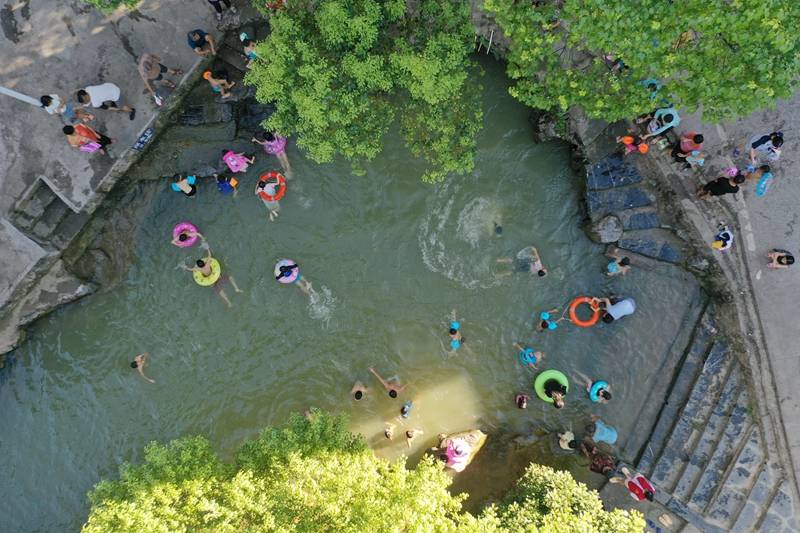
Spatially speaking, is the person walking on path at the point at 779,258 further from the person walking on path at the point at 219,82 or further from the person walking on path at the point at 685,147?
the person walking on path at the point at 219,82

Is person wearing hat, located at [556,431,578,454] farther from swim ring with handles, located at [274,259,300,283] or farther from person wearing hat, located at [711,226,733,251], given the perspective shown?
swim ring with handles, located at [274,259,300,283]

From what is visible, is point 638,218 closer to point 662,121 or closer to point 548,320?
point 662,121

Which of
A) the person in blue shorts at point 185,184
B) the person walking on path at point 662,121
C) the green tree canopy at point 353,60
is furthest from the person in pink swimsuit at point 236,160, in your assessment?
the person walking on path at point 662,121

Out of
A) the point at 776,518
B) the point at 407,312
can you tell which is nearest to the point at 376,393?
the point at 407,312

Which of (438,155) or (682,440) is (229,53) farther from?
(682,440)

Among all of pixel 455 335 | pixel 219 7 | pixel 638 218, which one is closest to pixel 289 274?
pixel 455 335

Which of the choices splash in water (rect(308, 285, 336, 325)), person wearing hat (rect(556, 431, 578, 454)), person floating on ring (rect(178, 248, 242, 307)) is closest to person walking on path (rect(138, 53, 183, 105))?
person floating on ring (rect(178, 248, 242, 307))

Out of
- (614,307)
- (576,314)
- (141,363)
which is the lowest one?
(141,363)
